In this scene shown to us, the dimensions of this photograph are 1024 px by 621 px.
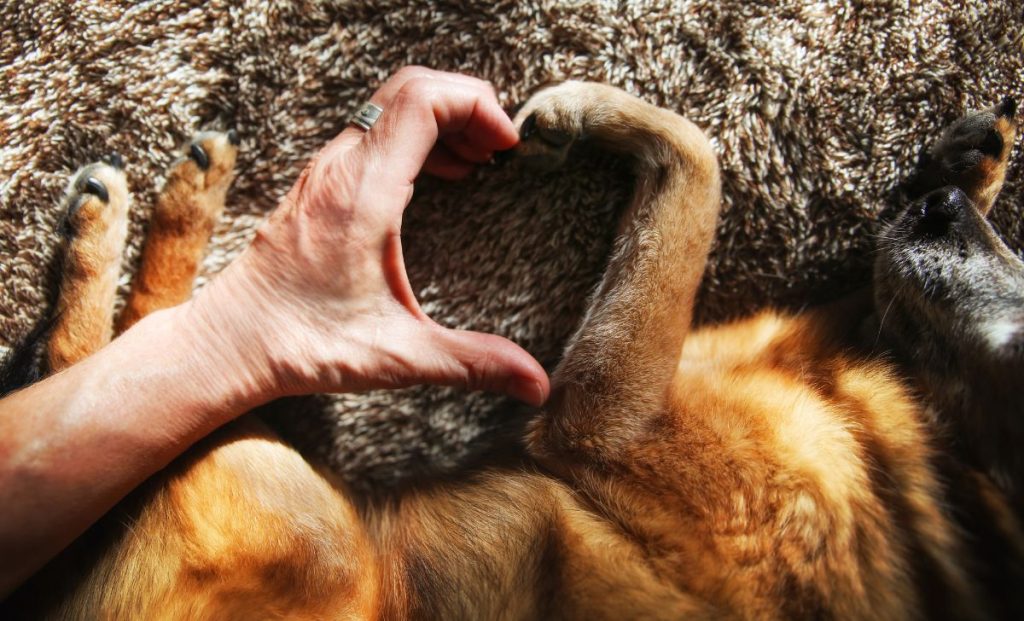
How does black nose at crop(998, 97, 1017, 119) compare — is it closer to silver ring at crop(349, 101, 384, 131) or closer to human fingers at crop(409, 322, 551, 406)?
human fingers at crop(409, 322, 551, 406)

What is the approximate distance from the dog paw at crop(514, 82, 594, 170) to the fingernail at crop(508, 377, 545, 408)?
0.44 metres

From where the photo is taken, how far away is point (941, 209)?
1.27m

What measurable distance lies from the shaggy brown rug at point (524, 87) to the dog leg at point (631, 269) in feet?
0.29

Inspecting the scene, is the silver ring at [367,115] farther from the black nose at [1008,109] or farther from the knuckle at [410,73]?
the black nose at [1008,109]

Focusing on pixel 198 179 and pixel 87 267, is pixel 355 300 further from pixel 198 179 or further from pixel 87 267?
pixel 87 267

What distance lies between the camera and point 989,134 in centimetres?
131

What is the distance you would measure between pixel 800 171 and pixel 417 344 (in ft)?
2.75

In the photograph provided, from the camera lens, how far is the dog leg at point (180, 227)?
1372mm

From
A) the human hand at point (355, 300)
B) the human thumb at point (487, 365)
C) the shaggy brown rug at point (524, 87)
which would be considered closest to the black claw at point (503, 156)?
the shaggy brown rug at point (524, 87)

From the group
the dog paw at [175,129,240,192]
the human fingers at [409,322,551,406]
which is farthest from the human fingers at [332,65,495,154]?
the human fingers at [409,322,551,406]

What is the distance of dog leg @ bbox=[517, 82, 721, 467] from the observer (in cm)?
126

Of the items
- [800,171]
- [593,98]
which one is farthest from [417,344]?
[800,171]

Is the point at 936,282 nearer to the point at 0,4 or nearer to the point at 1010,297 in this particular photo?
the point at 1010,297

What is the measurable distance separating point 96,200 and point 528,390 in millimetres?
911
